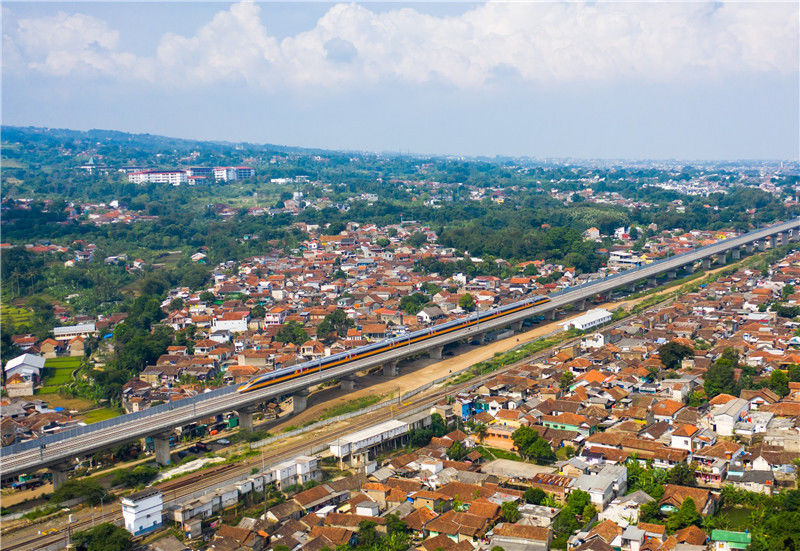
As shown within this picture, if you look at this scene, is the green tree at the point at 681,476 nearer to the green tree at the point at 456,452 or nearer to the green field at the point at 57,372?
the green tree at the point at 456,452

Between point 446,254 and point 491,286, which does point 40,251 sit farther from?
point 491,286

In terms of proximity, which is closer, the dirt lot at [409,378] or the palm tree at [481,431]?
the palm tree at [481,431]

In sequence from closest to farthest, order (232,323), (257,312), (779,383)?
(779,383), (232,323), (257,312)

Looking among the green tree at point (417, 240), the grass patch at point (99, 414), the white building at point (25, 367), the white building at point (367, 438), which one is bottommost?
the grass patch at point (99, 414)

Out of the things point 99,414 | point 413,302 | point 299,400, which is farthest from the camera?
point 413,302

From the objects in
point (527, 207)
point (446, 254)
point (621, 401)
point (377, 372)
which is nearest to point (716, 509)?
point (621, 401)

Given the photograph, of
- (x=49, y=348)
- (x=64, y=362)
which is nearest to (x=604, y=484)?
(x=64, y=362)

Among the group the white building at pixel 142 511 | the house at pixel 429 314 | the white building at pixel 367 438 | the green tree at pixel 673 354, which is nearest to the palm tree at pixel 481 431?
the white building at pixel 367 438

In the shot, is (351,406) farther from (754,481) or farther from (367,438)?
(754,481)
